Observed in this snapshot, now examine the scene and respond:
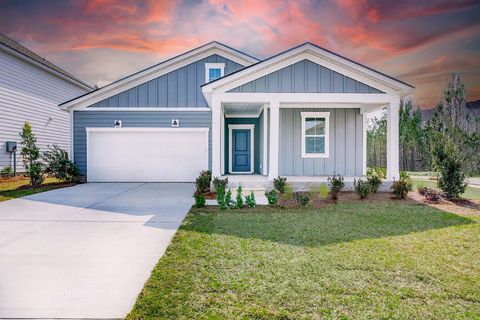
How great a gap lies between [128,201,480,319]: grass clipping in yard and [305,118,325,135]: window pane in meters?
6.02

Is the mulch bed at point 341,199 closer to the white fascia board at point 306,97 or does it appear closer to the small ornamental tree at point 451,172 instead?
the small ornamental tree at point 451,172

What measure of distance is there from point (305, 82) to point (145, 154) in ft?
24.3

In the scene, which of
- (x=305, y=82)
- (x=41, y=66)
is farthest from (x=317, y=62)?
(x=41, y=66)

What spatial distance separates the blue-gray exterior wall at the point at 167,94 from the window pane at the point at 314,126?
456cm

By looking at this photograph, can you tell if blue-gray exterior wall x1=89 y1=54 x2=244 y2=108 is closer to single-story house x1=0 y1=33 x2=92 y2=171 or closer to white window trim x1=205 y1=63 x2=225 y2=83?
white window trim x1=205 y1=63 x2=225 y2=83

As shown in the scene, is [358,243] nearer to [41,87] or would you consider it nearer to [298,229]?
[298,229]

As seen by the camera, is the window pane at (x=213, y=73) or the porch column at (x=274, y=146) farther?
the window pane at (x=213, y=73)

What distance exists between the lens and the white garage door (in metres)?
12.9

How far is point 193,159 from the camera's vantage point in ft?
42.7

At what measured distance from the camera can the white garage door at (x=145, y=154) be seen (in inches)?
509

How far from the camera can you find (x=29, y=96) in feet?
49.6

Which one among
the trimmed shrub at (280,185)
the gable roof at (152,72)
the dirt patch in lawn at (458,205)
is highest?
the gable roof at (152,72)

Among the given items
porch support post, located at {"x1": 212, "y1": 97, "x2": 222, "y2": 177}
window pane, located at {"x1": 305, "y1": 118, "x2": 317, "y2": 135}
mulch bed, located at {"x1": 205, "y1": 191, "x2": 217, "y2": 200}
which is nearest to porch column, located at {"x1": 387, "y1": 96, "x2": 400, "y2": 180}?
window pane, located at {"x1": 305, "y1": 118, "x2": 317, "y2": 135}

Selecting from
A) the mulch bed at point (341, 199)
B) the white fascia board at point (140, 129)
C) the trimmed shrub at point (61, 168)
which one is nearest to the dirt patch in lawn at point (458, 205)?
the mulch bed at point (341, 199)
